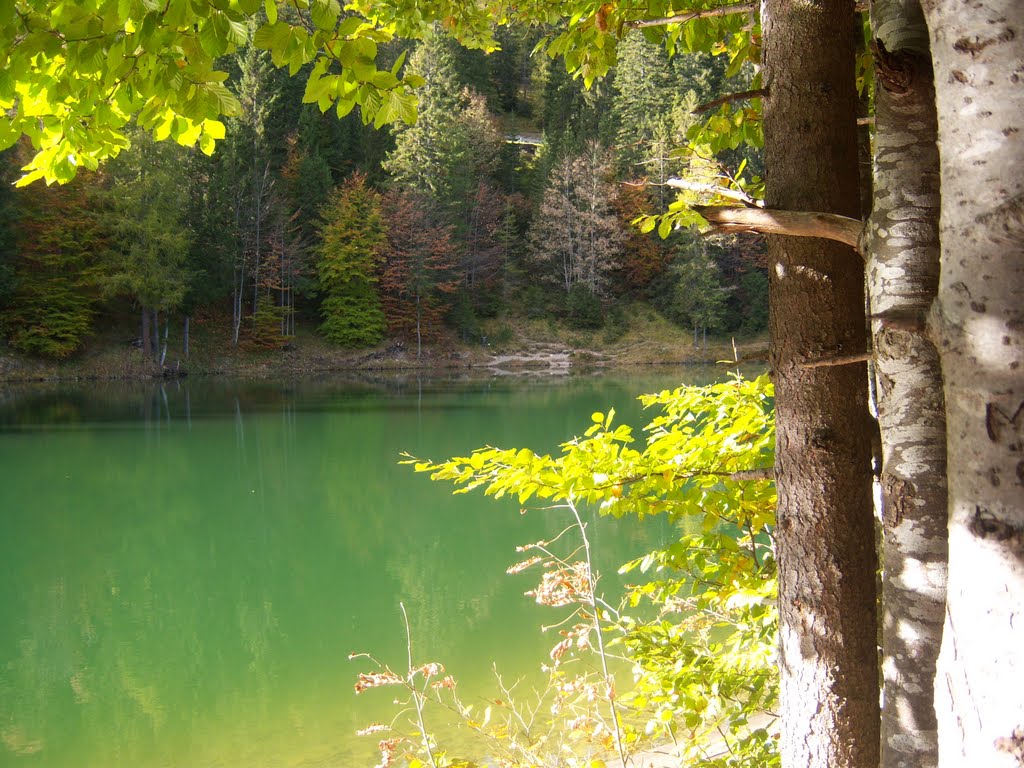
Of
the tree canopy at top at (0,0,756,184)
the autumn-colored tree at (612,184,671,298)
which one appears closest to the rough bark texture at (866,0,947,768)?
the tree canopy at top at (0,0,756,184)

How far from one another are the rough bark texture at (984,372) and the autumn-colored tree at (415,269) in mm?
31623

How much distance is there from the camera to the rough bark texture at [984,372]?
35.9 inches

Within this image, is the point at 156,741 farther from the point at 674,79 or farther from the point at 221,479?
the point at 674,79

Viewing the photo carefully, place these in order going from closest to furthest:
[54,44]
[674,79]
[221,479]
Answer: [54,44], [221,479], [674,79]

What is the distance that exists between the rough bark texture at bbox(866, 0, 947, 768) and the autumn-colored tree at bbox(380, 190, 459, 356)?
3117 centimetres

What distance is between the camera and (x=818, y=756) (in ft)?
5.86

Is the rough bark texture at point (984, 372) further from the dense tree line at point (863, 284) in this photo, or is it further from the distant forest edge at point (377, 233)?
the distant forest edge at point (377, 233)

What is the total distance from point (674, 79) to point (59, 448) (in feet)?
110

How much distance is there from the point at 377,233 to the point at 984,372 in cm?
3260

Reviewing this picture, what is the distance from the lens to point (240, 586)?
7.36 metres

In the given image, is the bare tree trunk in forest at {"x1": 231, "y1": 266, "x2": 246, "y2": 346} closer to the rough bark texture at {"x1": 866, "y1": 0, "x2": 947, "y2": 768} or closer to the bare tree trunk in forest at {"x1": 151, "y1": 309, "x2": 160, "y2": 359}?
the bare tree trunk in forest at {"x1": 151, "y1": 309, "x2": 160, "y2": 359}

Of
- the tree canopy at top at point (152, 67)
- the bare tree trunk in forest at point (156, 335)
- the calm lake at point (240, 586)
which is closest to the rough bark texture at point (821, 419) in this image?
the tree canopy at top at point (152, 67)

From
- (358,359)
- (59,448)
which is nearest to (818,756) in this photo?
(59,448)

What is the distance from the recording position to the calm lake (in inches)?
192
